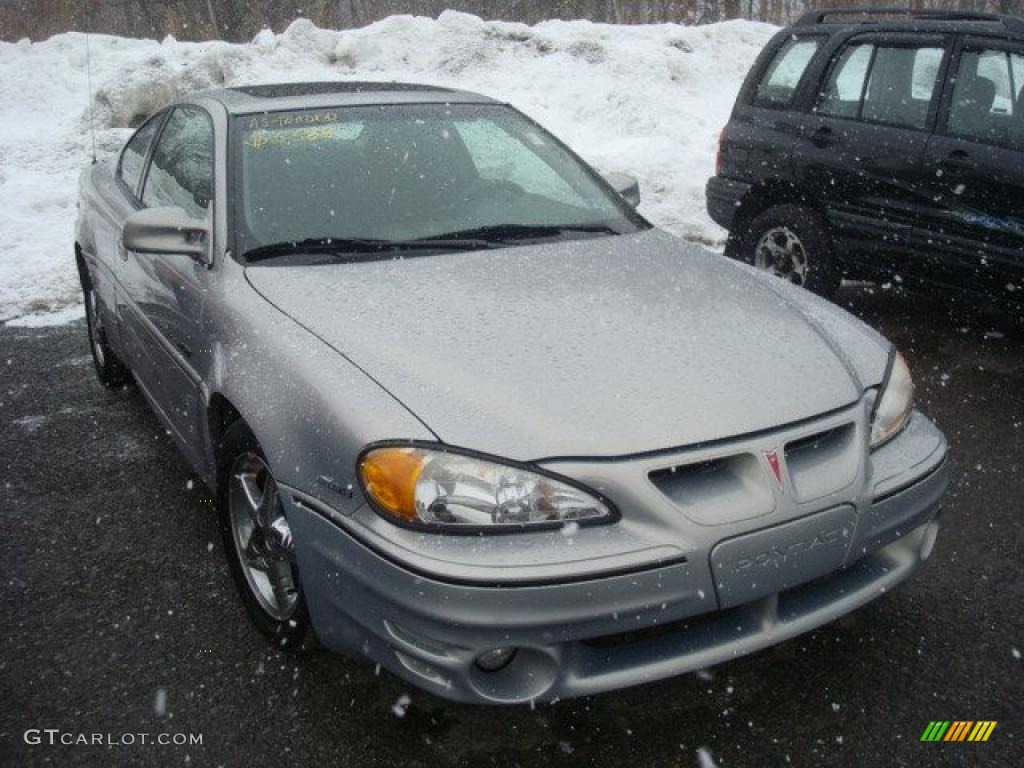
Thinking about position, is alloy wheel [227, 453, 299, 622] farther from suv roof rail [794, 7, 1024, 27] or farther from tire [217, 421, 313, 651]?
suv roof rail [794, 7, 1024, 27]

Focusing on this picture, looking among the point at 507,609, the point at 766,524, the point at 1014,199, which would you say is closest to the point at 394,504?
the point at 507,609

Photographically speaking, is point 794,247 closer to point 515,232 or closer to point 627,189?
point 627,189

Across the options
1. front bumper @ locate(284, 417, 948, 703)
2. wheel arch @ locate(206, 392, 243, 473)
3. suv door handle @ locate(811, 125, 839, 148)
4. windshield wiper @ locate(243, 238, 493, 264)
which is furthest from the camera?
suv door handle @ locate(811, 125, 839, 148)

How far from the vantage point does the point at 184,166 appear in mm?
3607

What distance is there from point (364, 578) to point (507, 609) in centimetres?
36

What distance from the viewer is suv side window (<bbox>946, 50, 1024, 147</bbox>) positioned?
15.4ft

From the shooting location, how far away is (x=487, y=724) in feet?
7.89

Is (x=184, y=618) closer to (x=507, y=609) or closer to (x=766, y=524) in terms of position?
(x=507, y=609)

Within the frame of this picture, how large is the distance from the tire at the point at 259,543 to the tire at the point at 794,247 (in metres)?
3.72

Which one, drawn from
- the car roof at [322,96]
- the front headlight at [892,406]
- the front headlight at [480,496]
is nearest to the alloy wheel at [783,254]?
the car roof at [322,96]

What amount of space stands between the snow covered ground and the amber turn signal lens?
6.10 m

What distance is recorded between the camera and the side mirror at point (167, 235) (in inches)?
116

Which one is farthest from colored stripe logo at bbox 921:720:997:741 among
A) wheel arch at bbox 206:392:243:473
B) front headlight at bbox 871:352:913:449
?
wheel arch at bbox 206:392:243:473

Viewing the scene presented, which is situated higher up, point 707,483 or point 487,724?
point 707,483
